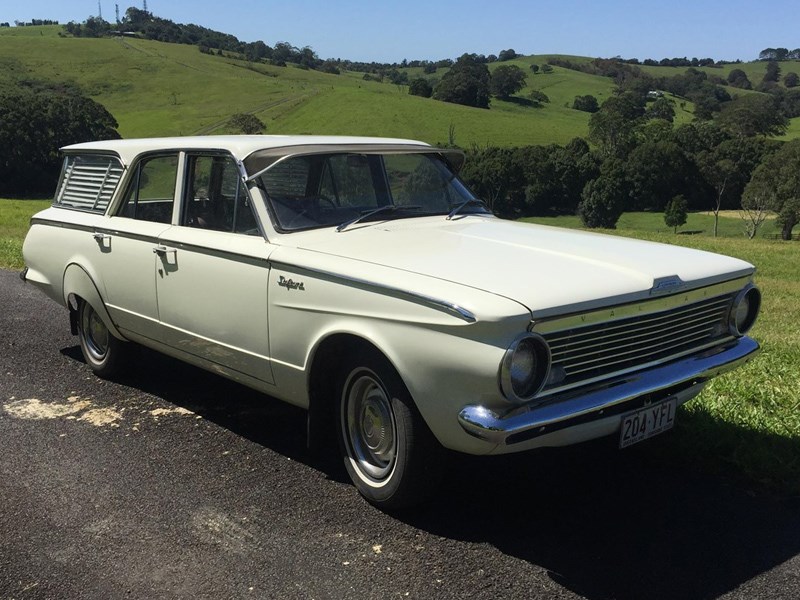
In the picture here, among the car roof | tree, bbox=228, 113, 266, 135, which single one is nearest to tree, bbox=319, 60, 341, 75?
tree, bbox=228, 113, 266, 135

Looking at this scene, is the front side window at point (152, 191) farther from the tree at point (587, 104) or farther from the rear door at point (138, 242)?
the tree at point (587, 104)

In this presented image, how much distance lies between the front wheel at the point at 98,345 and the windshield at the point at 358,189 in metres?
2.09

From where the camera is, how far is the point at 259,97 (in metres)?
110

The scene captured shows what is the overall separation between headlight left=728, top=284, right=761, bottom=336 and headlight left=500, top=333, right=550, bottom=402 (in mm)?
1487

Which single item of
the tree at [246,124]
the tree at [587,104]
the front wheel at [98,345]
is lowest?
the tree at [246,124]

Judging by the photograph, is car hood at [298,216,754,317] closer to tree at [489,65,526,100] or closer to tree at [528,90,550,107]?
tree at [528,90,550,107]

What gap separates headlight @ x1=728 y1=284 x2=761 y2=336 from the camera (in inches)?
160

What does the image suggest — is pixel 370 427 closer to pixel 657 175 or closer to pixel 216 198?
pixel 216 198

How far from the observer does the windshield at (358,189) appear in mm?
4414

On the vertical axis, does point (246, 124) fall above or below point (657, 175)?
above

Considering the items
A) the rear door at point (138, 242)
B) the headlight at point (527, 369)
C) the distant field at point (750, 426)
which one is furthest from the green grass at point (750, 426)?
the rear door at point (138, 242)

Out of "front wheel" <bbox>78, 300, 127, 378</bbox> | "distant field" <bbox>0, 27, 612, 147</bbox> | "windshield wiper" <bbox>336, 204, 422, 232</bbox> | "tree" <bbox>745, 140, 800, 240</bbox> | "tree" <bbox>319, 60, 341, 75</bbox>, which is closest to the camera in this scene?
"windshield wiper" <bbox>336, 204, 422, 232</bbox>

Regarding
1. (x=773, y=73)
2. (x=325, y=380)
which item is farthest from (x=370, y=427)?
(x=773, y=73)

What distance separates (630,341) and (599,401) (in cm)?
39
